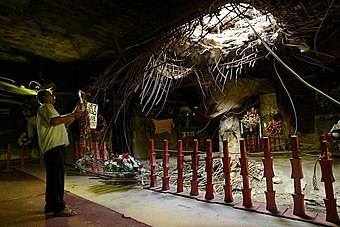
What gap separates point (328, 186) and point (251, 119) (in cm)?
1014

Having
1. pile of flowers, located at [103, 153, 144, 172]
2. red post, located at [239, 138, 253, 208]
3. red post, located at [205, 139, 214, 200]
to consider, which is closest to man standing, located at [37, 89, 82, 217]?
red post, located at [205, 139, 214, 200]

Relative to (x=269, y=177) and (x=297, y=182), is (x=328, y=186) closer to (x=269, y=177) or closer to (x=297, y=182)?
(x=297, y=182)

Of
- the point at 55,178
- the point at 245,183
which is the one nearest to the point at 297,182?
the point at 245,183

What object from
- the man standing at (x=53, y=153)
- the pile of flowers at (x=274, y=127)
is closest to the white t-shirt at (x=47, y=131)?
the man standing at (x=53, y=153)

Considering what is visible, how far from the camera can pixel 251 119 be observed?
Result: 12.2 meters

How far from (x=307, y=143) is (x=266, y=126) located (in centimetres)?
200

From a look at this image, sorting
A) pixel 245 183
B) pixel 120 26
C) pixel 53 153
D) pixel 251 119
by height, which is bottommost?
pixel 245 183

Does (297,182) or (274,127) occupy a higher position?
(274,127)

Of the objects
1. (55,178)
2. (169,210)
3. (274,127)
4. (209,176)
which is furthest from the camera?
(274,127)

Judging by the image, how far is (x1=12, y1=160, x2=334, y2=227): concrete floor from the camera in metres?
2.48

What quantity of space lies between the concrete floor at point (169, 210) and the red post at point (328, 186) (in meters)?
0.23

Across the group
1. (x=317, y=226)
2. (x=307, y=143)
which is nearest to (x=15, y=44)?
(x=317, y=226)

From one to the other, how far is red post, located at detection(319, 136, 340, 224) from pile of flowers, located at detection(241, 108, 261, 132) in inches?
391

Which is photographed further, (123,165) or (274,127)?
(274,127)
